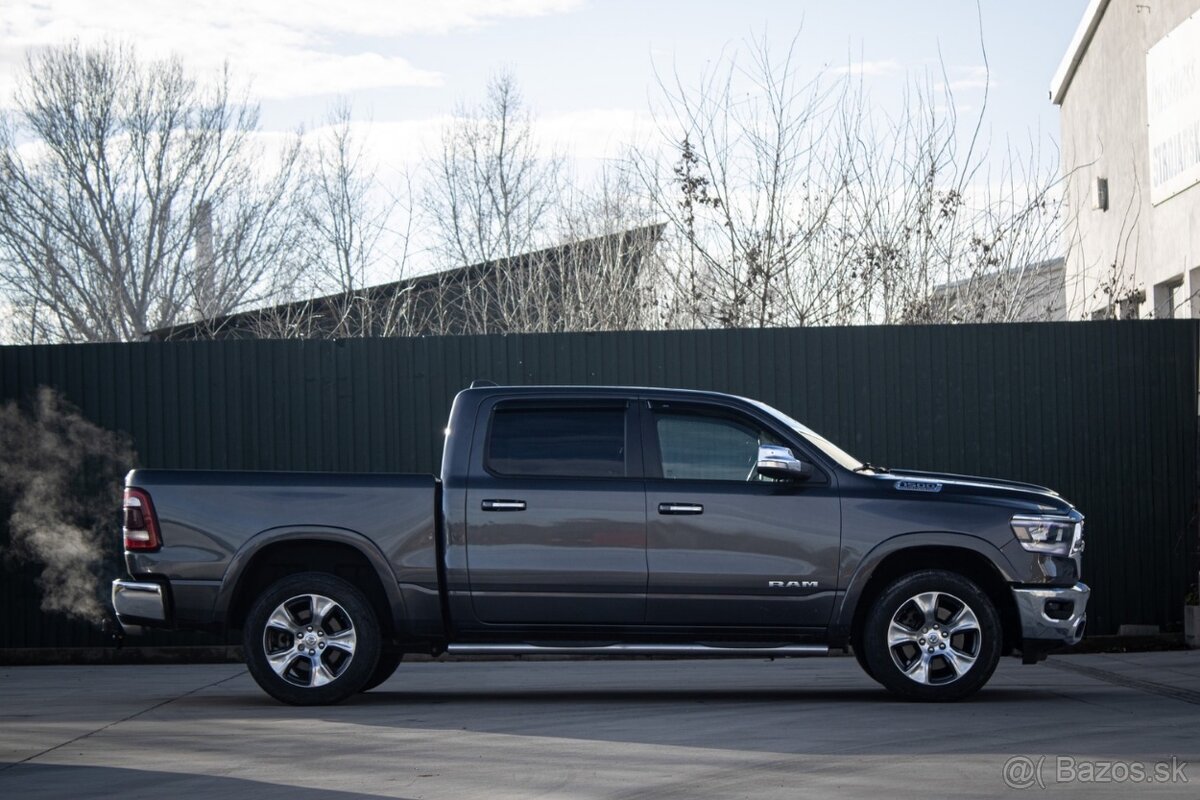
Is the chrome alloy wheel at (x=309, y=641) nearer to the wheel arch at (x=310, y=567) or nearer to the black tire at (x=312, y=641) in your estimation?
the black tire at (x=312, y=641)

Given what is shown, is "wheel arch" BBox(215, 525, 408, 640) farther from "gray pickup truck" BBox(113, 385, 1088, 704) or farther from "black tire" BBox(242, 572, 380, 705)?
"black tire" BBox(242, 572, 380, 705)

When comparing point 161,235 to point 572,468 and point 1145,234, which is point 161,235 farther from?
point 572,468

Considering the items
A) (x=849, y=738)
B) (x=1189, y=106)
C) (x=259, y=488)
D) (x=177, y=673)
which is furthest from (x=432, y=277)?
(x=849, y=738)

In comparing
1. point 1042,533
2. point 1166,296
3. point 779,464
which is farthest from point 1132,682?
point 1166,296

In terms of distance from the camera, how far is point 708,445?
9320mm

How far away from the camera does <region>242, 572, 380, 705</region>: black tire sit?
29.7 ft

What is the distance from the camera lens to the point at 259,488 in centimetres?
911

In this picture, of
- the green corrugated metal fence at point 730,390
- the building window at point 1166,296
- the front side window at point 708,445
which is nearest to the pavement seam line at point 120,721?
the green corrugated metal fence at point 730,390

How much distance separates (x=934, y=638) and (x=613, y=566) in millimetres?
1917

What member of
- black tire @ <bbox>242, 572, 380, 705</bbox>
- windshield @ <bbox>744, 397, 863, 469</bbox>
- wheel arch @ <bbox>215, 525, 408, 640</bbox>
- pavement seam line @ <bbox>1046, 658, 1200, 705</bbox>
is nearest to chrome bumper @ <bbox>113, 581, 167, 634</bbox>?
wheel arch @ <bbox>215, 525, 408, 640</bbox>

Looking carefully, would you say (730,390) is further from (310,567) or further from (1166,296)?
(1166,296)

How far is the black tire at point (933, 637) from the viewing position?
8.95 meters

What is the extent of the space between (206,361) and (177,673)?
8.63 ft

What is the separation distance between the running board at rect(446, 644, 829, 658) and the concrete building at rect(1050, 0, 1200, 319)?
836 centimetres
